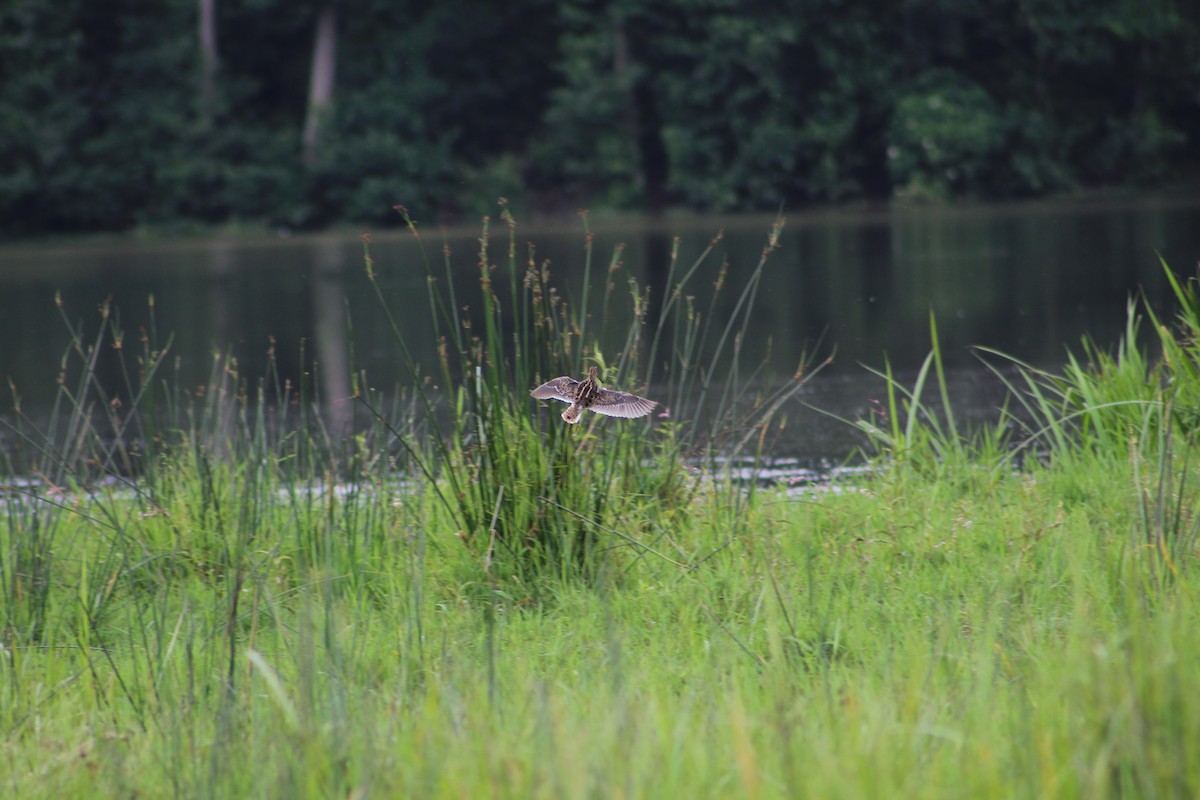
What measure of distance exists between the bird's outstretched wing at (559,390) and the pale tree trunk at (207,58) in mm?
24614

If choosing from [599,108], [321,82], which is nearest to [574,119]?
[599,108]

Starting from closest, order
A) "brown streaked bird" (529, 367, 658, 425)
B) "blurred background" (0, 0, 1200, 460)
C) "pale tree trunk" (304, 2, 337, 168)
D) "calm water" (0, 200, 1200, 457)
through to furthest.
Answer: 1. "brown streaked bird" (529, 367, 658, 425)
2. "calm water" (0, 200, 1200, 457)
3. "blurred background" (0, 0, 1200, 460)
4. "pale tree trunk" (304, 2, 337, 168)

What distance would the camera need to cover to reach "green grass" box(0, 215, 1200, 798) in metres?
1.92

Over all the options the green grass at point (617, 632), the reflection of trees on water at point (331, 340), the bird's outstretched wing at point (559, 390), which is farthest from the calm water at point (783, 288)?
the bird's outstretched wing at point (559, 390)

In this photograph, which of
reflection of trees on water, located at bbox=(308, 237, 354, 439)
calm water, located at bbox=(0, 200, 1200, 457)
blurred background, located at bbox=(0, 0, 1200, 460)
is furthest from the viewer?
blurred background, located at bbox=(0, 0, 1200, 460)

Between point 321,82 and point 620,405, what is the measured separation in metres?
25.1

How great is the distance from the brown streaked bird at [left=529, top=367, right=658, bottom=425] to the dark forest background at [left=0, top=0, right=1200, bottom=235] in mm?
21751

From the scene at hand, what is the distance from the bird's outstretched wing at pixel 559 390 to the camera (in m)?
Answer: 3.15

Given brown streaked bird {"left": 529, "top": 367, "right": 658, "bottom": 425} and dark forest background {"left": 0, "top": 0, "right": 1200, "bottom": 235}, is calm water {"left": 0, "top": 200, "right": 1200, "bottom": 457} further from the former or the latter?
dark forest background {"left": 0, "top": 0, "right": 1200, "bottom": 235}

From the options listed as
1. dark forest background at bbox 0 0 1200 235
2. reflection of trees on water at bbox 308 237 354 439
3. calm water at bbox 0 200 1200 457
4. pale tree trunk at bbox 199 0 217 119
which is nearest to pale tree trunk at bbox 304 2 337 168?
dark forest background at bbox 0 0 1200 235

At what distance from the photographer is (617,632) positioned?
2803mm

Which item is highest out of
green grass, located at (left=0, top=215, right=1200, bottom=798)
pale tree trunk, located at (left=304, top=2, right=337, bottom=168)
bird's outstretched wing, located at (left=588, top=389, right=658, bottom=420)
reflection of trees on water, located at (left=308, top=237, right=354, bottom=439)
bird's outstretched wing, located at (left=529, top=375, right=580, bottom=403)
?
pale tree trunk, located at (left=304, top=2, right=337, bottom=168)

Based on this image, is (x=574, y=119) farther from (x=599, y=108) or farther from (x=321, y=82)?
(x=321, y=82)

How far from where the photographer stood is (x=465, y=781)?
1895 mm
